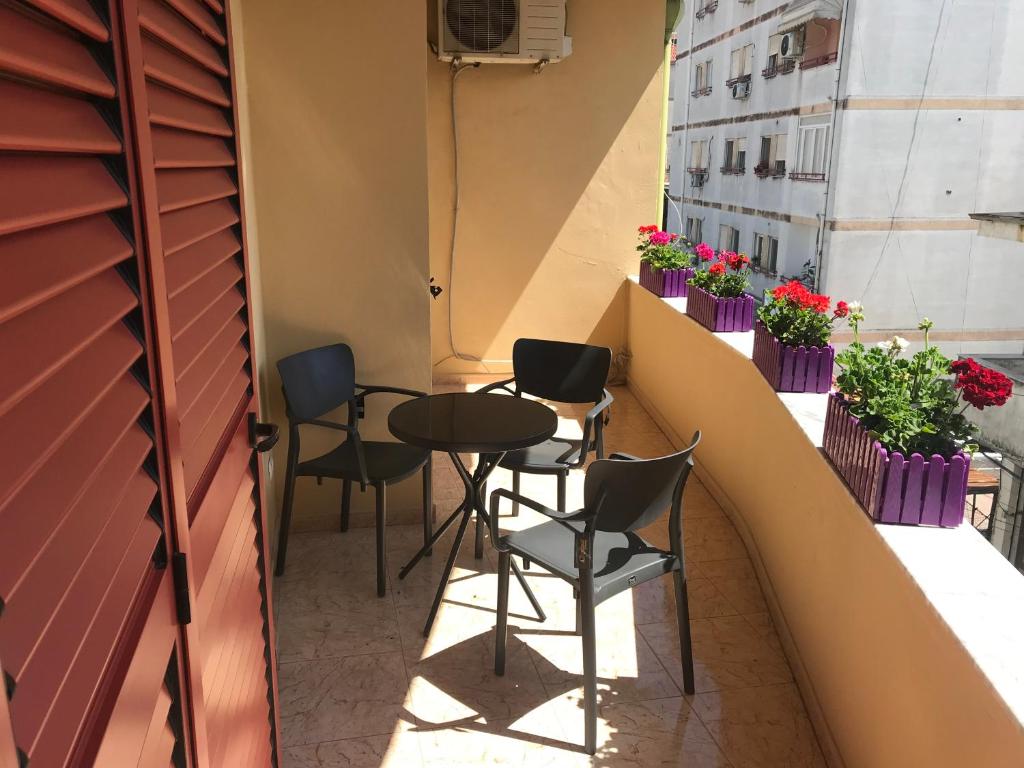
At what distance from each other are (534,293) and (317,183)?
2.92m

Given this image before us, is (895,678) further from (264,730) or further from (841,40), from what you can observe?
(841,40)

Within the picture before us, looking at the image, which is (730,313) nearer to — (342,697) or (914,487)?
(914,487)

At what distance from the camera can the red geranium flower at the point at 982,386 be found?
2.21 meters

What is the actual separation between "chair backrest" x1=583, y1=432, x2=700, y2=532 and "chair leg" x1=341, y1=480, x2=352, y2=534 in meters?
1.64

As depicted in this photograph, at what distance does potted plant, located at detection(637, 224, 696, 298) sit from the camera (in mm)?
5555

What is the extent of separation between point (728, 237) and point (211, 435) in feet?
45.2

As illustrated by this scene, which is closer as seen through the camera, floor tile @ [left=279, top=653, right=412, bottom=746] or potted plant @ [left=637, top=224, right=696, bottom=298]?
floor tile @ [left=279, top=653, right=412, bottom=746]

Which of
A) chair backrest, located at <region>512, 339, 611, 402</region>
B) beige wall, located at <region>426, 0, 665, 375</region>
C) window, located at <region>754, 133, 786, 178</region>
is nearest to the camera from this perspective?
chair backrest, located at <region>512, 339, 611, 402</region>

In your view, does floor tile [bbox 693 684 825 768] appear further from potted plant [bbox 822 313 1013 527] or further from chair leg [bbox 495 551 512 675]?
potted plant [bbox 822 313 1013 527]

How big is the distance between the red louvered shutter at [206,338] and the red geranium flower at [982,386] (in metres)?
1.86

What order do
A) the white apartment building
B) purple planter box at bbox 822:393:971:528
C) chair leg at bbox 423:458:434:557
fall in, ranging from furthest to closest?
the white apartment building < chair leg at bbox 423:458:434:557 < purple planter box at bbox 822:393:971:528

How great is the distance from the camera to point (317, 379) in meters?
3.63

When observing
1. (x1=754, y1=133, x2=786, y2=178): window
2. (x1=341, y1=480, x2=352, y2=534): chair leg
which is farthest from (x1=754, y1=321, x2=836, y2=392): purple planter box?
(x1=754, y1=133, x2=786, y2=178): window

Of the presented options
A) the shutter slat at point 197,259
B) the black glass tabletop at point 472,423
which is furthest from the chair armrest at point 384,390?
the shutter slat at point 197,259
